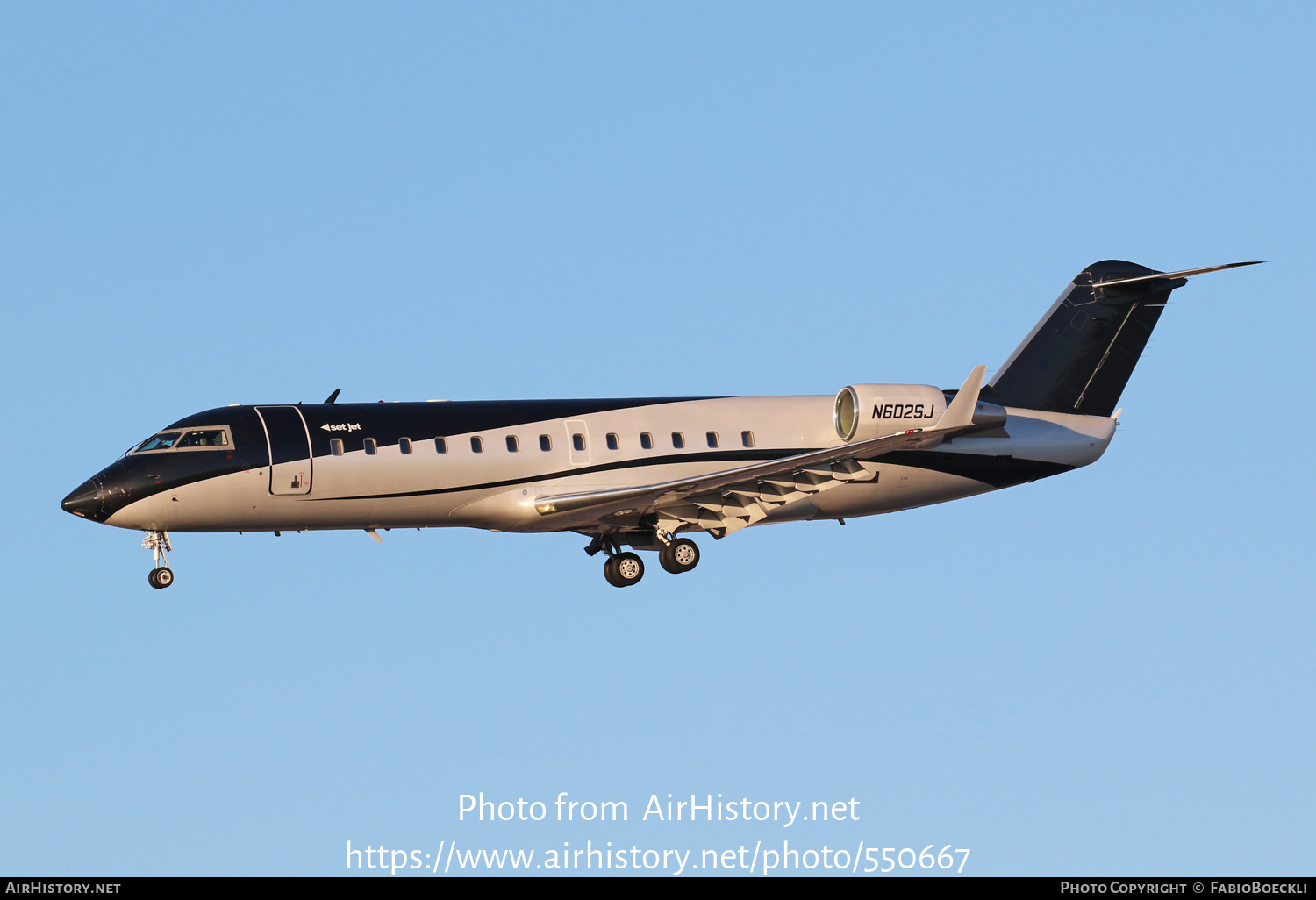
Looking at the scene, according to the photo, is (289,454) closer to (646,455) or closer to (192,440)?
(192,440)

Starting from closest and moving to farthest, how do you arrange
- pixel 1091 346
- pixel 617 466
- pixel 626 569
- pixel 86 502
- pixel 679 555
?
1. pixel 86 502
2. pixel 617 466
3. pixel 679 555
4. pixel 626 569
5. pixel 1091 346

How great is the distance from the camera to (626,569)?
40906 millimetres

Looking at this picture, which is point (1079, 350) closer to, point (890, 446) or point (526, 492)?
point (890, 446)

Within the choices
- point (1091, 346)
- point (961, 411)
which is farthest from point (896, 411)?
point (1091, 346)

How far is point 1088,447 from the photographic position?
144 feet

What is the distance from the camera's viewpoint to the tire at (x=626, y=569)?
4091 centimetres

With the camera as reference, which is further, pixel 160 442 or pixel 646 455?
pixel 646 455

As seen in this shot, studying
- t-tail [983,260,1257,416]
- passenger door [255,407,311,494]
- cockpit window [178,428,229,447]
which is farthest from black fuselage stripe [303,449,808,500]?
t-tail [983,260,1257,416]

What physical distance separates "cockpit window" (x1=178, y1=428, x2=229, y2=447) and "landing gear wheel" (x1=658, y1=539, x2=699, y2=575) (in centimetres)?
1008

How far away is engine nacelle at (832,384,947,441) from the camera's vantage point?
4038 cm

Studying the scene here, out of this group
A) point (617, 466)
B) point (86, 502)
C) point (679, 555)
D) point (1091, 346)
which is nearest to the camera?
point (86, 502)

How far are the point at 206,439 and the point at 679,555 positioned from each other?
10742 mm
